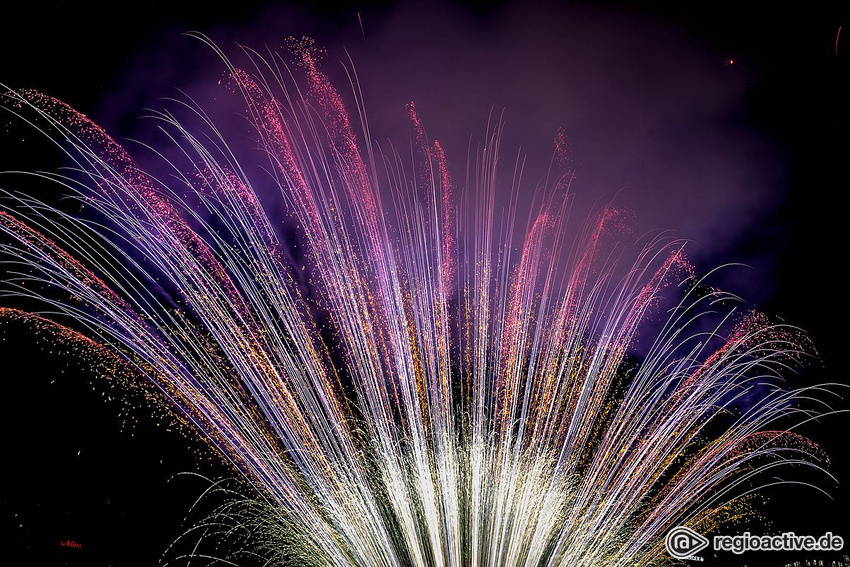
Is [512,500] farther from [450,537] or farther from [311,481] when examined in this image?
[311,481]

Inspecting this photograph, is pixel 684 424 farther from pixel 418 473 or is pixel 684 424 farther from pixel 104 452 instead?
pixel 104 452

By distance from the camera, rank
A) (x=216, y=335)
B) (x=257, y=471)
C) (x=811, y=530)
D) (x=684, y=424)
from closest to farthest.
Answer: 1. (x=216, y=335)
2. (x=257, y=471)
3. (x=684, y=424)
4. (x=811, y=530)

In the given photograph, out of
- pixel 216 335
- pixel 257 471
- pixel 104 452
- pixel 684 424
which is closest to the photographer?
pixel 216 335

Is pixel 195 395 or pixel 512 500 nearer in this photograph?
pixel 195 395

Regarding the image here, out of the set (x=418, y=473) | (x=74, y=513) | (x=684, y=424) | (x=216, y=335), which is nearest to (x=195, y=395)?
(x=216, y=335)

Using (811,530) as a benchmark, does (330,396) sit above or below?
below

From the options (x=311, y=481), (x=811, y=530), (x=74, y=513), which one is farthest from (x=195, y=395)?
(x=811, y=530)

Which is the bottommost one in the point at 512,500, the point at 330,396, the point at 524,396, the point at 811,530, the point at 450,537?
the point at 450,537
